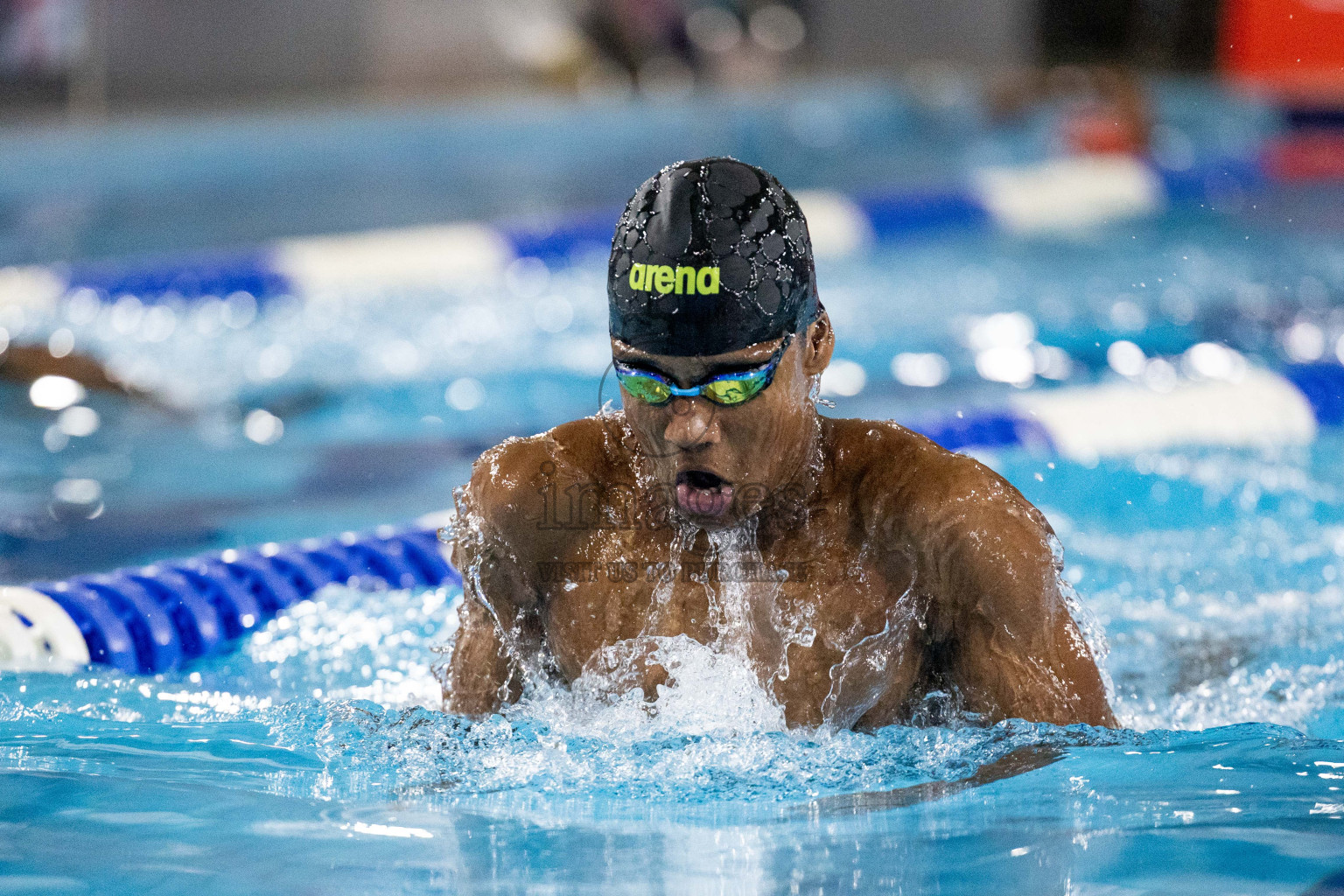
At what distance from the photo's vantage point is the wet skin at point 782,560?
Result: 1.96m

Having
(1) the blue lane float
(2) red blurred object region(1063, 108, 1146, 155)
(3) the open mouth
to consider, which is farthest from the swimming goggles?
(2) red blurred object region(1063, 108, 1146, 155)

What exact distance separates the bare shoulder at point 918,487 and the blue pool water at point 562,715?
0.93 ft

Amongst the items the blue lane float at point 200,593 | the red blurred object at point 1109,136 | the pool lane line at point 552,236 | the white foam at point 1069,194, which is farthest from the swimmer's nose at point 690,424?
the red blurred object at point 1109,136

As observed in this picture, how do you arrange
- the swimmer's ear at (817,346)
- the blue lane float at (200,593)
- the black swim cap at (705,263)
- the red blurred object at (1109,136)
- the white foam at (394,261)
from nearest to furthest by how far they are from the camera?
the black swim cap at (705,263) → the swimmer's ear at (817,346) → the blue lane float at (200,593) → the white foam at (394,261) → the red blurred object at (1109,136)

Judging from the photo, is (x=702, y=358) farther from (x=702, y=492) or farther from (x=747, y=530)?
(x=747, y=530)

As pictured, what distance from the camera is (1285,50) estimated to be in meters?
10.3

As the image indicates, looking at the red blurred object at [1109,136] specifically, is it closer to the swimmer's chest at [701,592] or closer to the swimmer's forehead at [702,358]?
the swimmer's chest at [701,592]

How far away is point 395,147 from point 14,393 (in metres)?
5.90

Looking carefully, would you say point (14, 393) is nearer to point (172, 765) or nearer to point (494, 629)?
point (172, 765)

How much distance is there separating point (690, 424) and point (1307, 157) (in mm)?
9031

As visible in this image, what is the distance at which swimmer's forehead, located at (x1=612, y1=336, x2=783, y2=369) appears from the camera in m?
1.91

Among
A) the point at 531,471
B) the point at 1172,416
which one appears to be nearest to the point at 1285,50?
the point at 1172,416

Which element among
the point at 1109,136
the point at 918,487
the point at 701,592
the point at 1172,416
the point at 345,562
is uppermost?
the point at 1109,136

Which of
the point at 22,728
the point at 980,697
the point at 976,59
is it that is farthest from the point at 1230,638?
the point at 976,59
